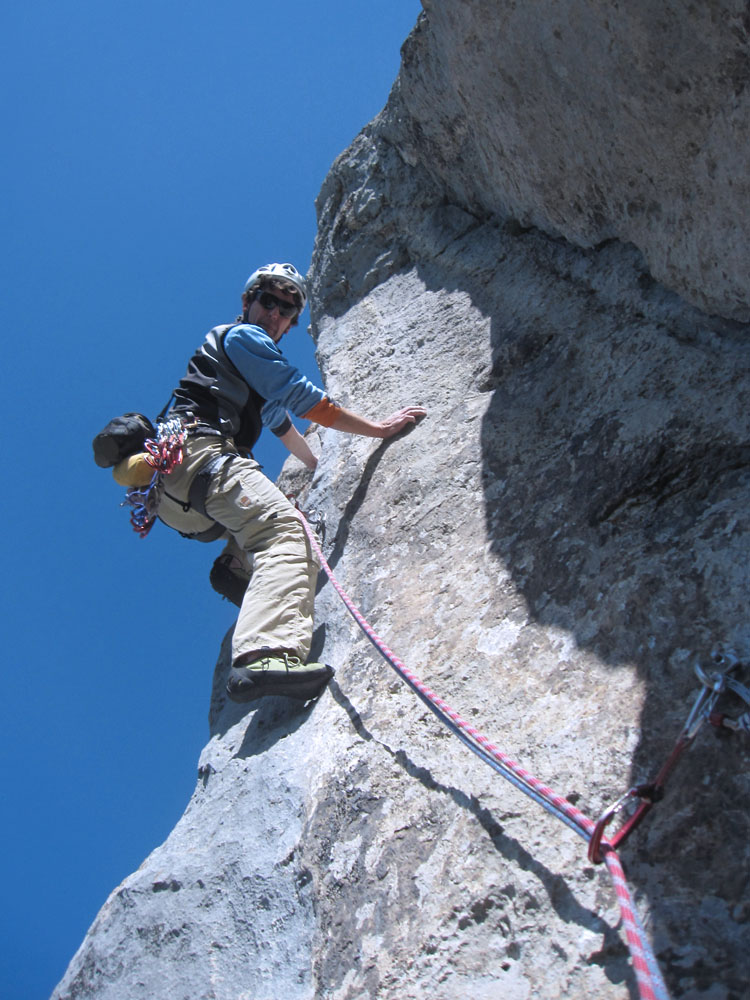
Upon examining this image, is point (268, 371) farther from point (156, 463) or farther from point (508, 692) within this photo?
point (508, 692)

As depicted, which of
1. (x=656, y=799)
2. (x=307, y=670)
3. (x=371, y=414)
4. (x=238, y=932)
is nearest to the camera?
(x=656, y=799)

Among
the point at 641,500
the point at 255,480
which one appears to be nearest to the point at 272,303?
the point at 255,480

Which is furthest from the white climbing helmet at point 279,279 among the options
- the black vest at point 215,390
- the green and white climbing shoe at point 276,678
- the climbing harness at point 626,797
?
the climbing harness at point 626,797

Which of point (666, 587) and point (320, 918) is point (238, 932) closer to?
point (320, 918)

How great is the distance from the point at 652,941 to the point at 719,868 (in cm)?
25

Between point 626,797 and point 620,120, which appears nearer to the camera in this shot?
point 626,797

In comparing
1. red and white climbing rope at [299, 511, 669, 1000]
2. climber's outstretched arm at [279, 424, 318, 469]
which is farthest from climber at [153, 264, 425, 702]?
red and white climbing rope at [299, 511, 669, 1000]

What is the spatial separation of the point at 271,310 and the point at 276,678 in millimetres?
2502

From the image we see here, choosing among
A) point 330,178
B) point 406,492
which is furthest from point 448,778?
point 330,178

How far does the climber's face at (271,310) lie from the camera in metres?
5.05

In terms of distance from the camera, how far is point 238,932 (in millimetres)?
2980

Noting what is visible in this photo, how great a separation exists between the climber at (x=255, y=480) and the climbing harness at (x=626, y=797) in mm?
1088

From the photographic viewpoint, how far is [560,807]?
7.29 feet

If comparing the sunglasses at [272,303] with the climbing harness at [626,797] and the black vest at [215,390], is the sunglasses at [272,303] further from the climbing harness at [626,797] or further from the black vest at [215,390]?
the climbing harness at [626,797]
